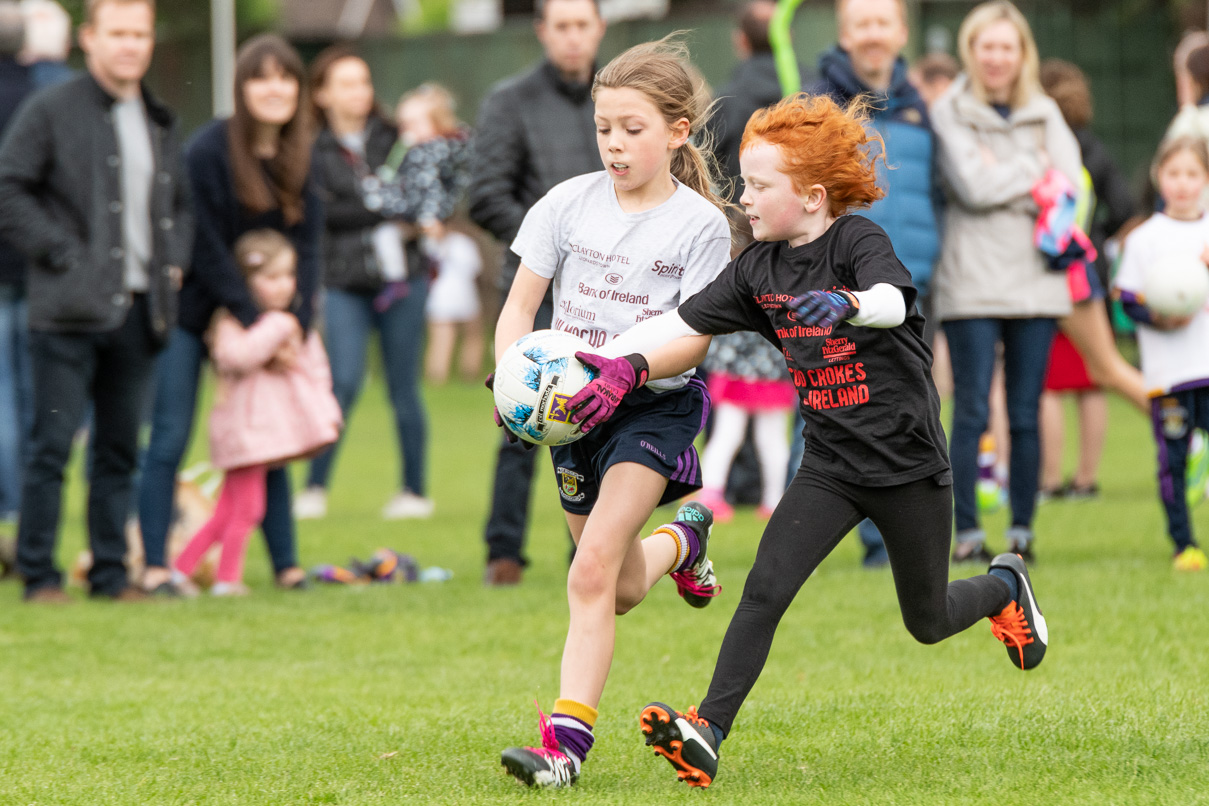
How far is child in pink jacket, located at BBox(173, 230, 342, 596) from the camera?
315 inches

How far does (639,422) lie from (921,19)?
17422mm

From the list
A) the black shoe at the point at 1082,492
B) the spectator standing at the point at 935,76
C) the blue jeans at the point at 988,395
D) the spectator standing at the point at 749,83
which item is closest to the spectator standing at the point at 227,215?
the spectator standing at the point at 749,83

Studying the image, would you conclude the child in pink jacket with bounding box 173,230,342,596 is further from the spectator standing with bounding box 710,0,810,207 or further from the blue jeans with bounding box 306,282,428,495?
the spectator standing with bounding box 710,0,810,207

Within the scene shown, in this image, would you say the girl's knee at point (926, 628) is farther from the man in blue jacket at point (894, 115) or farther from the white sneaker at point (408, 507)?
the white sneaker at point (408, 507)

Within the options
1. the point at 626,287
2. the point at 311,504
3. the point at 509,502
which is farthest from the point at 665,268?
the point at 311,504

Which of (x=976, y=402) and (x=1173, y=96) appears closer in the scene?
(x=976, y=402)

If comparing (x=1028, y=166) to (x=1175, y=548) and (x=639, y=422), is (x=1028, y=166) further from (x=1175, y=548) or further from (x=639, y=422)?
(x=639, y=422)

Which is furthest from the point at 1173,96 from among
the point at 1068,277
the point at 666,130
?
the point at 666,130

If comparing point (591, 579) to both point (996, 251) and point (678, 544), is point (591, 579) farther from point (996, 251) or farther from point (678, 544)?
point (996, 251)

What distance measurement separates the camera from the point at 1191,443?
8008mm

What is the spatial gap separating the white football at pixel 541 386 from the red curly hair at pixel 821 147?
30.7 inches

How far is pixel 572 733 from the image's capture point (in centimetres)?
446

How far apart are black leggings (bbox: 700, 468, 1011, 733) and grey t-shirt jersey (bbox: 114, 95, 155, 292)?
4.31 meters

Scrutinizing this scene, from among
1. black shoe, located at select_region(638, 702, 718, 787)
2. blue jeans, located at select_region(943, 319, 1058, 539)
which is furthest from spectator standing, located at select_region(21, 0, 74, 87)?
black shoe, located at select_region(638, 702, 718, 787)
